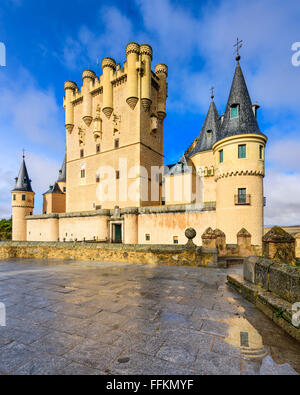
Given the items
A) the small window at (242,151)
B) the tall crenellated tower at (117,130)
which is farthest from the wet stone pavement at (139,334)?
the tall crenellated tower at (117,130)

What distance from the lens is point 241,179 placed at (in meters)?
15.0

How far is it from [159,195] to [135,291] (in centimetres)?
2528

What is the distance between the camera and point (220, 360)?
2.35 metres

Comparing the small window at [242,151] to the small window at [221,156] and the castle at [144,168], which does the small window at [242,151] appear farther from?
the small window at [221,156]

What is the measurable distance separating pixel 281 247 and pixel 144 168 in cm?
2299

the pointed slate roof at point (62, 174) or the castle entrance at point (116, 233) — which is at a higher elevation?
the pointed slate roof at point (62, 174)

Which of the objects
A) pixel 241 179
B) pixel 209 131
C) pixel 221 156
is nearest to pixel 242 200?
pixel 241 179

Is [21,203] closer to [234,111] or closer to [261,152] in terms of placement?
[234,111]

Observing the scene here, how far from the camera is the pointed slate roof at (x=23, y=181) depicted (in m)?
40.0

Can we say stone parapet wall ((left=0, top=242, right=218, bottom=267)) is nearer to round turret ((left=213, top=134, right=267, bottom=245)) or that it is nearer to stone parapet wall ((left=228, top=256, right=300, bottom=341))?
stone parapet wall ((left=228, top=256, right=300, bottom=341))

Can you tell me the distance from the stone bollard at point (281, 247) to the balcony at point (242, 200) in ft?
33.8
